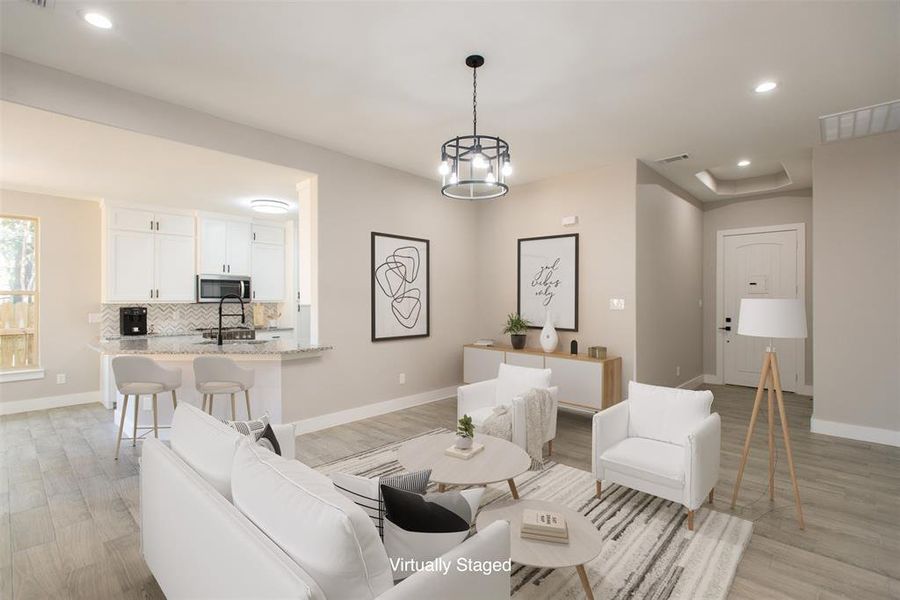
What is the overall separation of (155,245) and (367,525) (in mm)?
6070

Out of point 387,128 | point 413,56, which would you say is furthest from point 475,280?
point 413,56

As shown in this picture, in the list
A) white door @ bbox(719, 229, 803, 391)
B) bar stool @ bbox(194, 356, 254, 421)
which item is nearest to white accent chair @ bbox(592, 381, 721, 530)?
bar stool @ bbox(194, 356, 254, 421)

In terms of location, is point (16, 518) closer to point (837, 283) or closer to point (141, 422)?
point (141, 422)

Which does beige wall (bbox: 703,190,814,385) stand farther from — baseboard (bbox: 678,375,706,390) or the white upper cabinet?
the white upper cabinet

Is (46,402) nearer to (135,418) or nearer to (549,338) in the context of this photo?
(135,418)

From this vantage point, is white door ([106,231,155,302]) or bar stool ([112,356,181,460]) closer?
bar stool ([112,356,181,460])

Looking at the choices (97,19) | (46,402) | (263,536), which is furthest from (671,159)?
(46,402)

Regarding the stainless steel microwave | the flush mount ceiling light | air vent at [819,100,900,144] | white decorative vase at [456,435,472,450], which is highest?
air vent at [819,100,900,144]

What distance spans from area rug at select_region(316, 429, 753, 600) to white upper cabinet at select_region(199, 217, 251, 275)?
441 cm

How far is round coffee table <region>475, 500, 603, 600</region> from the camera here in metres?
1.67

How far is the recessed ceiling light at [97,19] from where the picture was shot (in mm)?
2301

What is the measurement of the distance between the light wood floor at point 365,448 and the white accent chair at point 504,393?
0.45m

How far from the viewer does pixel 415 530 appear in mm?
1458

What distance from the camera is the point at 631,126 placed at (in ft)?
12.4
